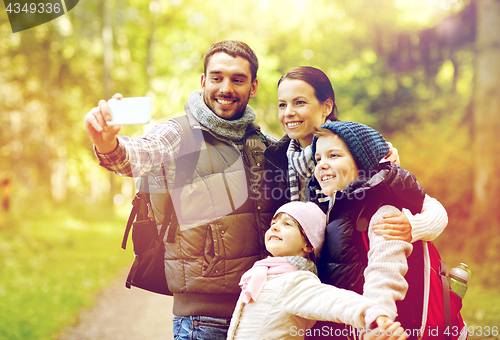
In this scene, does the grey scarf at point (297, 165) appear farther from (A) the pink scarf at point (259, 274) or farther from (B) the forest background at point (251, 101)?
(B) the forest background at point (251, 101)

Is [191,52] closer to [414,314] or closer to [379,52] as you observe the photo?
[379,52]

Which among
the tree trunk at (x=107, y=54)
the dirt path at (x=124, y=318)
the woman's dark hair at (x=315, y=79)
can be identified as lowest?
the dirt path at (x=124, y=318)

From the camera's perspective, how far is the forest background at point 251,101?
7812 millimetres

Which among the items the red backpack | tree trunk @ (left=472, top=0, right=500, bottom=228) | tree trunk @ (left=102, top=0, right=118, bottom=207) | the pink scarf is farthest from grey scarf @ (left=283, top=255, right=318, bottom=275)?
tree trunk @ (left=102, top=0, right=118, bottom=207)

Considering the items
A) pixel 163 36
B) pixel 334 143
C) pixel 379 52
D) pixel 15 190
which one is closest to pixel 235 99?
pixel 334 143

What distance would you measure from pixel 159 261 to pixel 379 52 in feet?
43.6

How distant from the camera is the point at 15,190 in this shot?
14375mm

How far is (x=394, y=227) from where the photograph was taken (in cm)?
218

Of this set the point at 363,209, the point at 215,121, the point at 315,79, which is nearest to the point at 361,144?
the point at 363,209

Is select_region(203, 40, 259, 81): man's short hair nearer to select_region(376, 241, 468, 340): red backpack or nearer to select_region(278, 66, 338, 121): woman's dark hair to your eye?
select_region(278, 66, 338, 121): woman's dark hair

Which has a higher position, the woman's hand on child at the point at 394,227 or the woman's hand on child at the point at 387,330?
the woman's hand on child at the point at 394,227

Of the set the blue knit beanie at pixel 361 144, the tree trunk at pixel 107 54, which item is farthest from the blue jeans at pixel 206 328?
the tree trunk at pixel 107 54

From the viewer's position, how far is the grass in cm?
634

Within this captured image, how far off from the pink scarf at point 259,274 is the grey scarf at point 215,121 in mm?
810
